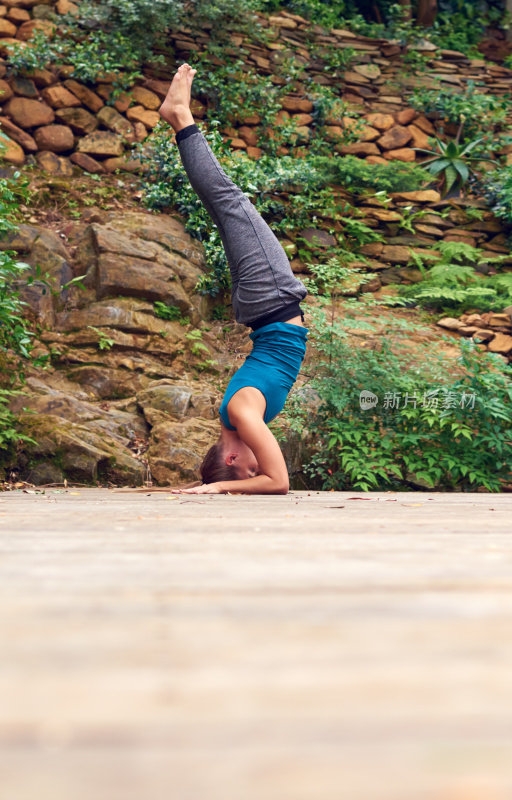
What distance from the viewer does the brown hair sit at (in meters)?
3.50

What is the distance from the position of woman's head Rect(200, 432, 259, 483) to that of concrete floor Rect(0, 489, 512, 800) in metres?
2.88

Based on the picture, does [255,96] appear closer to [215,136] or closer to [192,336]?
[215,136]

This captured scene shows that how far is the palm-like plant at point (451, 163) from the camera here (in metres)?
8.41

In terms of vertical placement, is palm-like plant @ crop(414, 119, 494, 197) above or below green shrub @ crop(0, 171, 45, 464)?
above

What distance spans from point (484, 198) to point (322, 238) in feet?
8.44

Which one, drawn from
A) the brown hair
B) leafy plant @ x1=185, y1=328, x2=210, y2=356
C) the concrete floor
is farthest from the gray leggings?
the concrete floor

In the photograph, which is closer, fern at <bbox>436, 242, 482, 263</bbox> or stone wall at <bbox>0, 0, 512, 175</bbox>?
stone wall at <bbox>0, 0, 512, 175</bbox>

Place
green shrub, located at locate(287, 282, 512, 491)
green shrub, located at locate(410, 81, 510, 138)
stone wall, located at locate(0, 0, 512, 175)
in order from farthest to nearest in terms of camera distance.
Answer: green shrub, located at locate(410, 81, 510, 138)
stone wall, located at locate(0, 0, 512, 175)
green shrub, located at locate(287, 282, 512, 491)

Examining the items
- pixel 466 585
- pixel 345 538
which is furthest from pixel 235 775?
→ pixel 345 538

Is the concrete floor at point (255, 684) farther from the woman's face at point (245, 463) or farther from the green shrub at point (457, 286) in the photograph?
the green shrub at point (457, 286)

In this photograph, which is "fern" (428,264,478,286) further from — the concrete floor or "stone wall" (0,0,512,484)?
the concrete floor

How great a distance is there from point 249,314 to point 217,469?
861mm

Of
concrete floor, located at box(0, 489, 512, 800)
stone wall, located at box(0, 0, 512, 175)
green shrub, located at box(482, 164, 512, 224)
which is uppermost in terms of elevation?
stone wall, located at box(0, 0, 512, 175)

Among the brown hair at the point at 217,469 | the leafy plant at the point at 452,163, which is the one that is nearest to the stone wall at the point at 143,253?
the leafy plant at the point at 452,163
